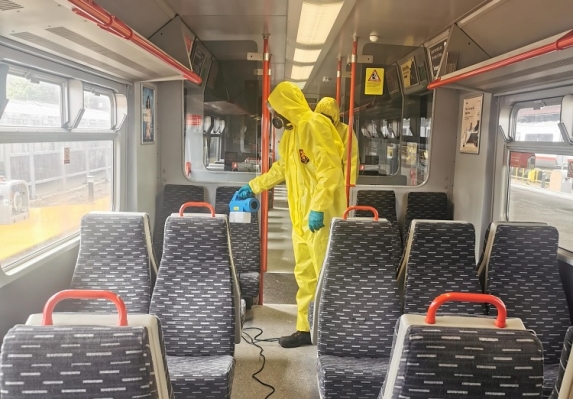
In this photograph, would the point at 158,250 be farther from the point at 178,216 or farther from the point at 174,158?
the point at 178,216

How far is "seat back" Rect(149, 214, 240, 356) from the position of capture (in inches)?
110

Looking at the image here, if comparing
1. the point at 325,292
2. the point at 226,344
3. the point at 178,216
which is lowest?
the point at 226,344

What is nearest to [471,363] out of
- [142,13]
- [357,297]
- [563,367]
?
[563,367]

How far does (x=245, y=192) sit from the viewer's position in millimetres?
4340

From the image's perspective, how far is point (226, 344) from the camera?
281 centimetres

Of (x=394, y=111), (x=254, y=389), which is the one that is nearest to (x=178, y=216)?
(x=254, y=389)

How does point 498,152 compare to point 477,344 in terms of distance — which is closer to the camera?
point 477,344

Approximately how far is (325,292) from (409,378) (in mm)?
1623

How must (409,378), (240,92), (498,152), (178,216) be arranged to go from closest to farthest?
(409,378), (178,216), (498,152), (240,92)

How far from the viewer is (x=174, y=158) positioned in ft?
16.8

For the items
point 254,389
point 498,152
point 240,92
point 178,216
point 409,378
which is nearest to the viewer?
point 409,378

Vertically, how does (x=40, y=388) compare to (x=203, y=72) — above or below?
below

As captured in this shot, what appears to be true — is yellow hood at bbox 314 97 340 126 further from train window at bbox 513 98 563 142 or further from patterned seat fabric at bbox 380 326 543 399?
patterned seat fabric at bbox 380 326 543 399

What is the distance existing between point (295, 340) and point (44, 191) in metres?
2.12
